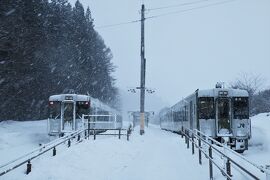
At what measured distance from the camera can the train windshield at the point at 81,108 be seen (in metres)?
25.0

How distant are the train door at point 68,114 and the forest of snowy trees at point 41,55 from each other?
1221 cm

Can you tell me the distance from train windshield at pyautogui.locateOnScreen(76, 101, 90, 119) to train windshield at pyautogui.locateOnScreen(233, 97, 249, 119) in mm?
9356

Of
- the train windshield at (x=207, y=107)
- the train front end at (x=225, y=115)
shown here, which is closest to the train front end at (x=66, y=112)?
the train windshield at (x=207, y=107)

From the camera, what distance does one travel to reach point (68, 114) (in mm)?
24828

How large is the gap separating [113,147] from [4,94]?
76.2ft

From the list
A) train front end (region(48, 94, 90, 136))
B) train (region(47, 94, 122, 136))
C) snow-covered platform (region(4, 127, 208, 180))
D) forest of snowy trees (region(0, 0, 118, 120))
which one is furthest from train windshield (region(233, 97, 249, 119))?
forest of snowy trees (region(0, 0, 118, 120))

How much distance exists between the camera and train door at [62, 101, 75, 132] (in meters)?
24.7

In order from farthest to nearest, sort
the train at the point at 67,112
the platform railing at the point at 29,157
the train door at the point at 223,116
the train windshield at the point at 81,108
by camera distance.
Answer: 1. the train windshield at the point at 81,108
2. the train at the point at 67,112
3. the train door at the point at 223,116
4. the platform railing at the point at 29,157

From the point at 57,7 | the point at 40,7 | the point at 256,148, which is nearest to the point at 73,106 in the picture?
the point at 256,148

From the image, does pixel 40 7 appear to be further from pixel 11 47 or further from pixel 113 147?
pixel 113 147

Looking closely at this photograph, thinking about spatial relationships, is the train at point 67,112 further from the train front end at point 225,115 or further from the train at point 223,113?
the train front end at point 225,115

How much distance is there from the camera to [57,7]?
53.5m

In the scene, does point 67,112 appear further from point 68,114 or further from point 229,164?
point 229,164

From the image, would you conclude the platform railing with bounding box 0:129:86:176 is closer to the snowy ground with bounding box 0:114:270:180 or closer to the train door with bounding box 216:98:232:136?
the snowy ground with bounding box 0:114:270:180
